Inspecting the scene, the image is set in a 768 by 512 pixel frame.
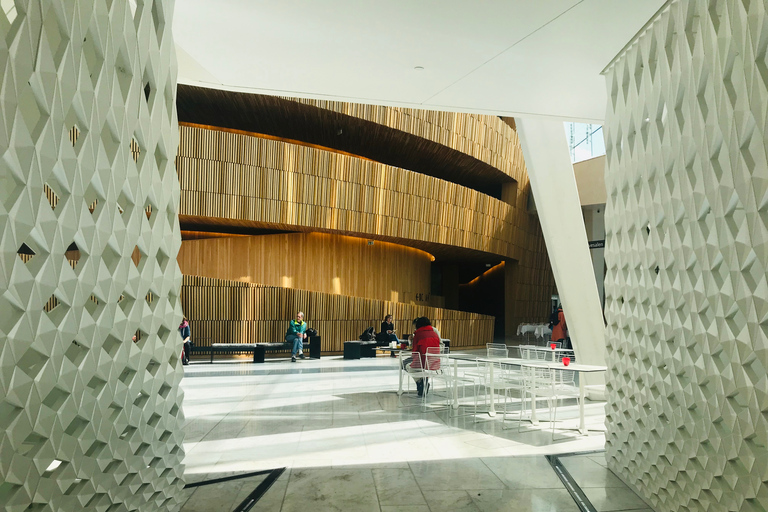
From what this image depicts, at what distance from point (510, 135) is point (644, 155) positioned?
2054cm

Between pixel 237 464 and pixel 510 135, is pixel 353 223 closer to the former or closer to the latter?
pixel 510 135

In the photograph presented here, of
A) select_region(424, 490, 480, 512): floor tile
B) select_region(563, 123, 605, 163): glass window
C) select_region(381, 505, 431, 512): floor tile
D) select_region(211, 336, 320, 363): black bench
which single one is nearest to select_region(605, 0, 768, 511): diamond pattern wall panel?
select_region(424, 490, 480, 512): floor tile

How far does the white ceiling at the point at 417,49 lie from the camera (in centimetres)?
445

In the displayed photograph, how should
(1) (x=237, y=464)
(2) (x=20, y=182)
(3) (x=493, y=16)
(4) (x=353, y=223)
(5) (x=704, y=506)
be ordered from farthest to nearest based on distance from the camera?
(4) (x=353, y=223) → (1) (x=237, y=464) → (3) (x=493, y=16) → (5) (x=704, y=506) → (2) (x=20, y=182)

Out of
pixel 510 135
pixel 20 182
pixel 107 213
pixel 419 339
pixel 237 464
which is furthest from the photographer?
pixel 510 135

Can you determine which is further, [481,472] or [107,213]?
[481,472]

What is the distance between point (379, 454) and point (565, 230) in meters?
4.78

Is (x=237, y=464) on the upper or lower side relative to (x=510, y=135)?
lower

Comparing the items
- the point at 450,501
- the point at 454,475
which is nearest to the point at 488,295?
the point at 454,475

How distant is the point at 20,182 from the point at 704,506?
154 inches

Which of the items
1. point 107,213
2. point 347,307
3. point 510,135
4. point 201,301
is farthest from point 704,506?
point 510,135

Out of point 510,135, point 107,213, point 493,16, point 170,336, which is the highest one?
point 510,135

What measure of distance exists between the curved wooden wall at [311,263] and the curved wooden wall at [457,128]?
4.11 m

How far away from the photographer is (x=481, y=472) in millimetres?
4750
